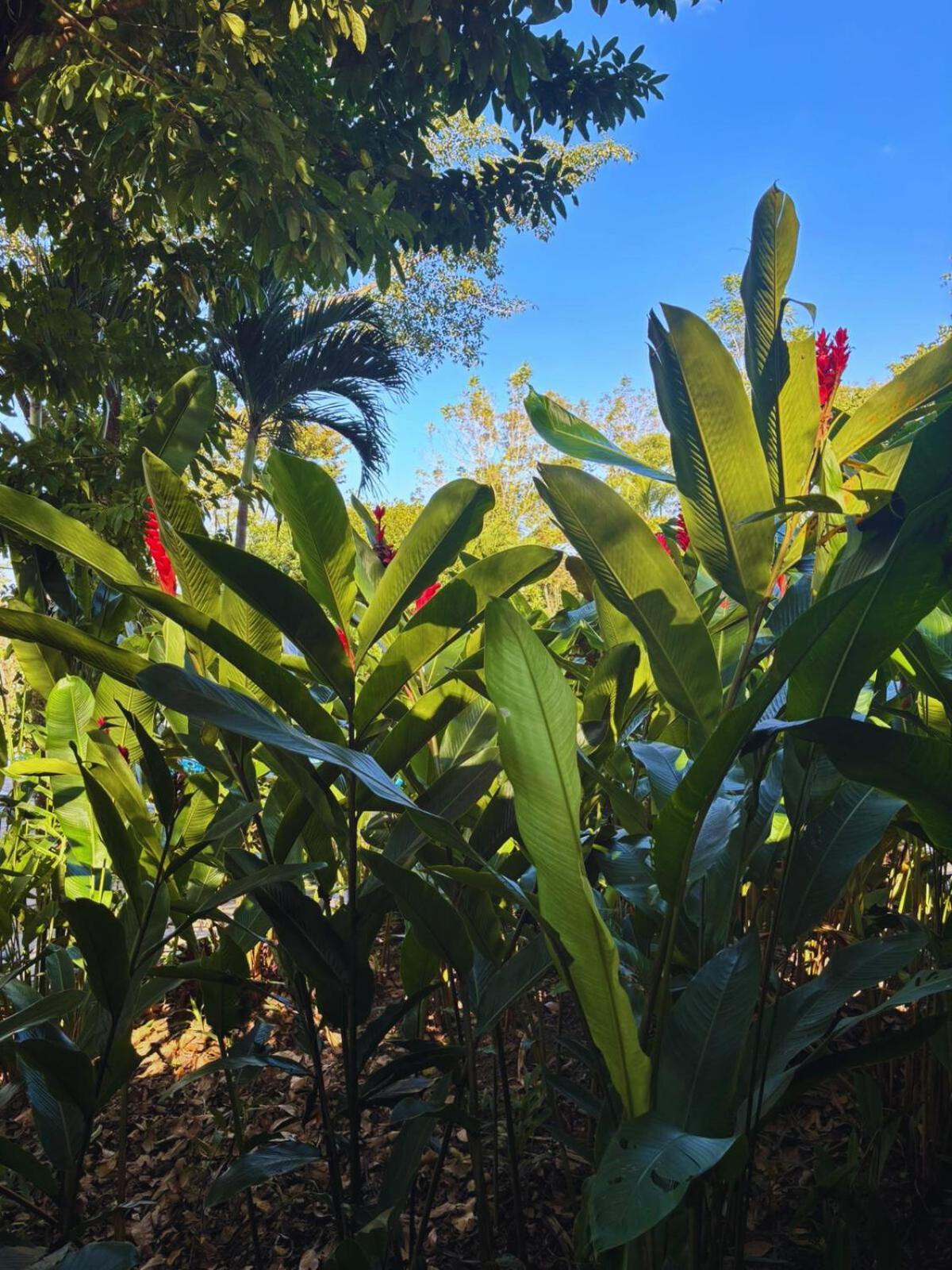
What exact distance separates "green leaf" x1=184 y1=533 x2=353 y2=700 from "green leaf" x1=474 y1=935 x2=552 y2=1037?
275 millimetres

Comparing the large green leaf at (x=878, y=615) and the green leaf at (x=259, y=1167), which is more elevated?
the large green leaf at (x=878, y=615)

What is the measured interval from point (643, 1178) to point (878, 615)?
29 centimetres

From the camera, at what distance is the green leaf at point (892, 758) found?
39 centimetres

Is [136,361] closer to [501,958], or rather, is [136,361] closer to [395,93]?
[395,93]

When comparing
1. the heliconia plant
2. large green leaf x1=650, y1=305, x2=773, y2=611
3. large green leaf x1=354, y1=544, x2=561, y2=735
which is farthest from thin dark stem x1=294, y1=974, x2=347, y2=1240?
large green leaf x1=650, y1=305, x2=773, y2=611

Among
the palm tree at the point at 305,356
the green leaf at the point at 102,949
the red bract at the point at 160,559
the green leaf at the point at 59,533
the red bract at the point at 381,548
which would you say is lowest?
the green leaf at the point at 102,949

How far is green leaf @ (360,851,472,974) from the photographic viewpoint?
520 millimetres

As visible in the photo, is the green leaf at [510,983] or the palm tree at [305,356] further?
the palm tree at [305,356]

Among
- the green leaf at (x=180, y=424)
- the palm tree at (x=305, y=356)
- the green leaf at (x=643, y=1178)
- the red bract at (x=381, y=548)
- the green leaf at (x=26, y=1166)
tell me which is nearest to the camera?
the green leaf at (x=643, y=1178)

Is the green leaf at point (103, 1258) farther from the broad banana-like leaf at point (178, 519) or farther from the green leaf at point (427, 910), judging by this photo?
the broad banana-like leaf at point (178, 519)

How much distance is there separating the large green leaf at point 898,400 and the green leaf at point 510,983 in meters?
0.41

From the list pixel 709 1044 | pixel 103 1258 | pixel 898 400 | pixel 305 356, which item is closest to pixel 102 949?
pixel 103 1258

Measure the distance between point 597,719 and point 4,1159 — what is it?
52cm

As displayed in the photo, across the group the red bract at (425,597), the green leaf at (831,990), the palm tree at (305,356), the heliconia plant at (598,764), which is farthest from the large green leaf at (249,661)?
the palm tree at (305,356)
